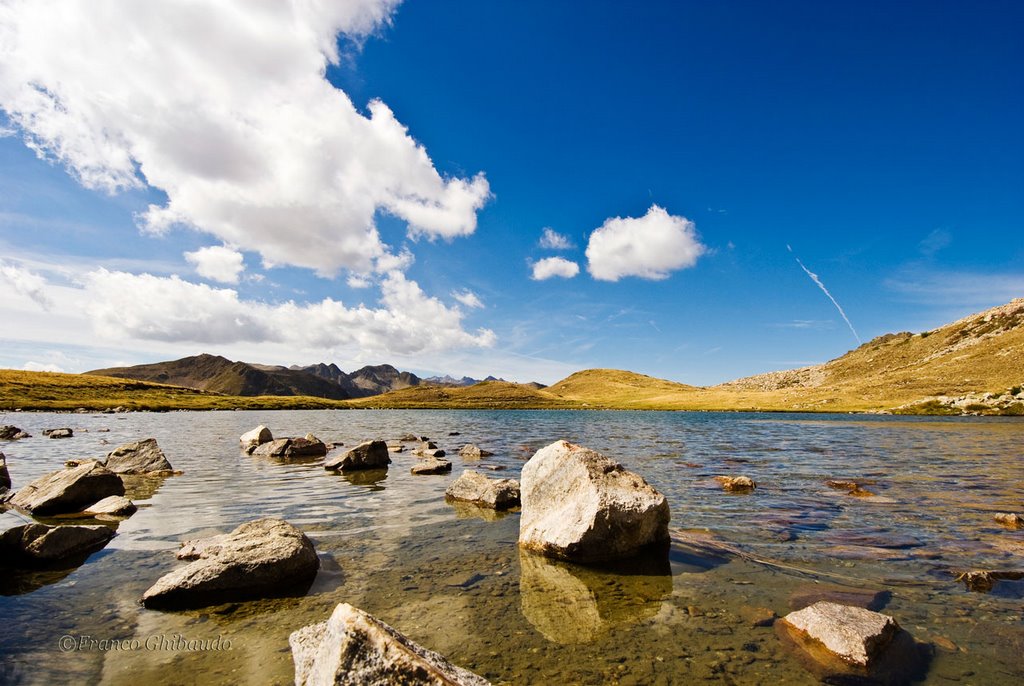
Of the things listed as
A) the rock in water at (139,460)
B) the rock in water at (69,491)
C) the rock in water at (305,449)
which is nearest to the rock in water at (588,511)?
the rock in water at (69,491)

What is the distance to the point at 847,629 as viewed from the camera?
776 centimetres

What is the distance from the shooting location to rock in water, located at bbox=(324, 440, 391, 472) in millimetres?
27891

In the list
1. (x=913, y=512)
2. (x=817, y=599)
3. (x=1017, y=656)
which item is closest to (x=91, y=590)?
(x=817, y=599)

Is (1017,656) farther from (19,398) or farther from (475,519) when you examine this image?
(19,398)

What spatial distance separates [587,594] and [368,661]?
6691 mm

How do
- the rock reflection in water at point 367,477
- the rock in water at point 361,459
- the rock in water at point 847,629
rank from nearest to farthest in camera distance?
1. the rock in water at point 847,629
2. the rock reflection in water at point 367,477
3. the rock in water at point 361,459

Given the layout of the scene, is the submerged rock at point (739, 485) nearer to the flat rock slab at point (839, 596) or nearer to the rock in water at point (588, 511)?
the rock in water at point (588, 511)

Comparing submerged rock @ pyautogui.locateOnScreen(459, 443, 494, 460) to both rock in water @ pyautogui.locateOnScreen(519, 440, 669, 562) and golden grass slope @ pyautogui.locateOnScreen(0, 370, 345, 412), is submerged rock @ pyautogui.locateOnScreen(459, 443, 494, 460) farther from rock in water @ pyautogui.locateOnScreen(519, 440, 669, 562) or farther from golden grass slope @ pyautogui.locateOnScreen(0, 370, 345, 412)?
golden grass slope @ pyautogui.locateOnScreen(0, 370, 345, 412)

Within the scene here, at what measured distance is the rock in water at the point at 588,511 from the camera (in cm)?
1224

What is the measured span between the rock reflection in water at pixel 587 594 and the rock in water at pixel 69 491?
17157mm

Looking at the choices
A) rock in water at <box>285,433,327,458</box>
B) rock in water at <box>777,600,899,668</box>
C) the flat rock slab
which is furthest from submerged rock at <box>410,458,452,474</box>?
rock in water at <box>777,600,899,668</box>

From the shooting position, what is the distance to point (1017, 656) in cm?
749

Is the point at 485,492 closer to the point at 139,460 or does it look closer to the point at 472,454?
the point at 472,454

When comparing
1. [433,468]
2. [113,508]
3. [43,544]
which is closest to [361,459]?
[433,468]
